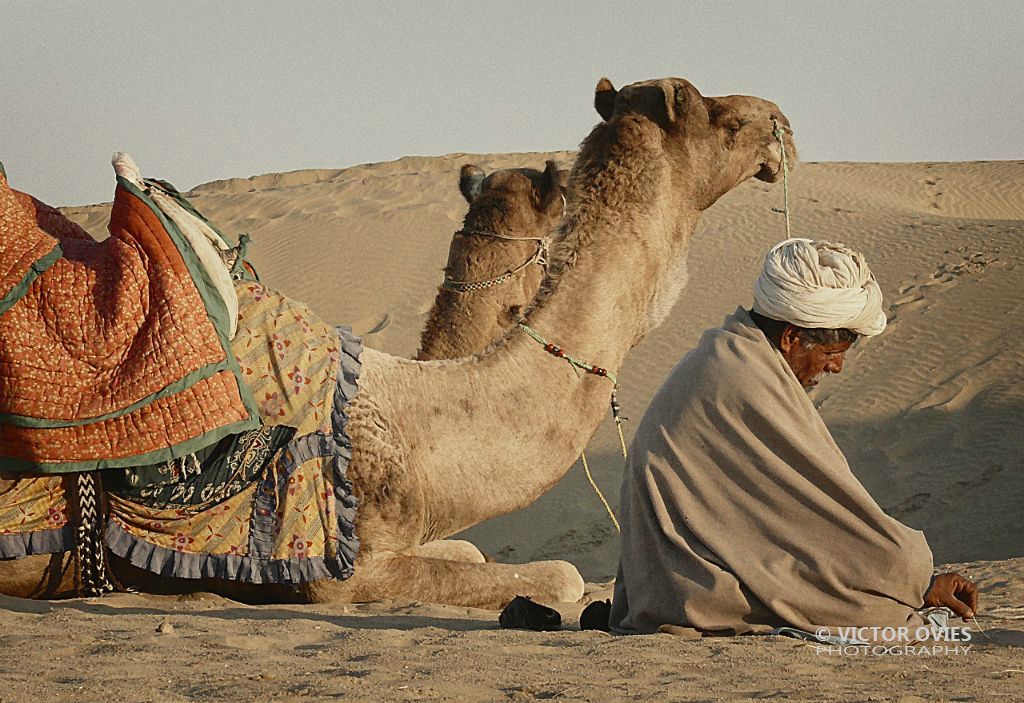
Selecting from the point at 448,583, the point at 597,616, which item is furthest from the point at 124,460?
the point at 597,616

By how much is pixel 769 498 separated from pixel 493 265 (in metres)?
3.13

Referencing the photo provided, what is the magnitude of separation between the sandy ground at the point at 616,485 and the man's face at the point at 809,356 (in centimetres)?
87

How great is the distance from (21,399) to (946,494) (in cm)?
605

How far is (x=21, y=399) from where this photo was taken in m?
4.24

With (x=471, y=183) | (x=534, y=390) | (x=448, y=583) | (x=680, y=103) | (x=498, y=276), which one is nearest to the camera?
(x=448, y=583)

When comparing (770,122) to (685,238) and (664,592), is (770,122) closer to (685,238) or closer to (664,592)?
(685,238)

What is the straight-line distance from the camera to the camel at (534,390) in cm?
465

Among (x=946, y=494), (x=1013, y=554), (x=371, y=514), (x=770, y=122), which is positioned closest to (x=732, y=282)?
(x=946, y=494)

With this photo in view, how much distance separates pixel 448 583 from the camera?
186 inches

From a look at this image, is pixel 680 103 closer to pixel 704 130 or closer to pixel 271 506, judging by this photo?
pixel 704 130

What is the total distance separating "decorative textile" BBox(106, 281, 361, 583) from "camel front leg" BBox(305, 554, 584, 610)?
119mm

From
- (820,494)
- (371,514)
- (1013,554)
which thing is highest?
(820,494)

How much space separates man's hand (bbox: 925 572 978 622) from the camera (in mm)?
3682

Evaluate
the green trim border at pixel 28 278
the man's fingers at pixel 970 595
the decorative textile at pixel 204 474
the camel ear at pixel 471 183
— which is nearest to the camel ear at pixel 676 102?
the decorative textile at pixel 204 474
